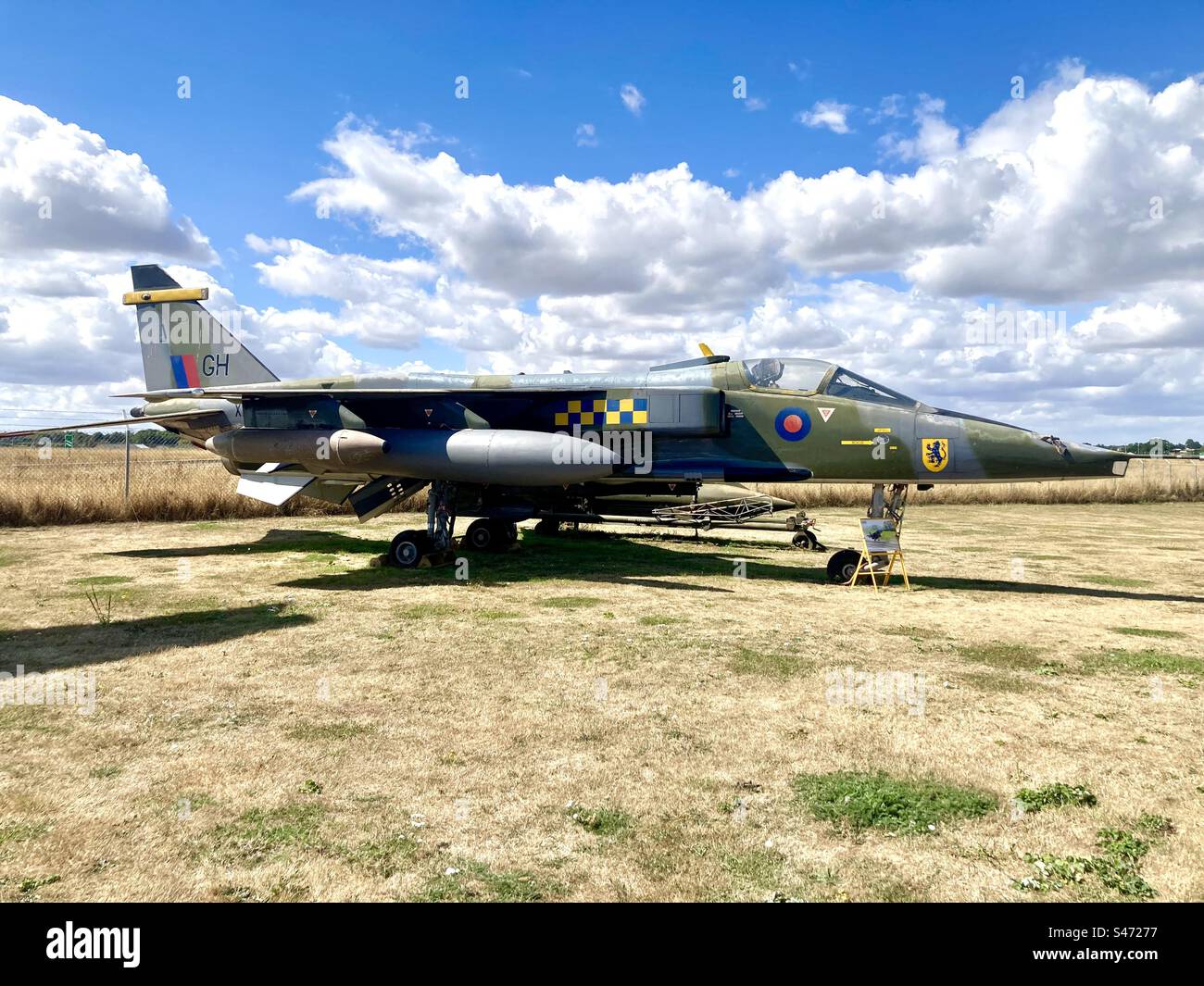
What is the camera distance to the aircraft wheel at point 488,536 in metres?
14.8

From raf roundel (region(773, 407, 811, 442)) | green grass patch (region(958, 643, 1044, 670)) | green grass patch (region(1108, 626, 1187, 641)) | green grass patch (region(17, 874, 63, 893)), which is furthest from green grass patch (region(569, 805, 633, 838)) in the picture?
raf roundel (region(773, 407, 811, 442))

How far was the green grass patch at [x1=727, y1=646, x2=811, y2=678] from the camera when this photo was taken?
6.42 meters

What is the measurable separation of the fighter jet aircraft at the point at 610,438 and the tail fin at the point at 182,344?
8.94 feet

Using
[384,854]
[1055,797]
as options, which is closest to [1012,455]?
[1055,797]

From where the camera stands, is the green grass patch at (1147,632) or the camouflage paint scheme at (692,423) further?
the camouflage paint scheme at (692,423)

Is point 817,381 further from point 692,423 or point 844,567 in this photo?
point 844,567

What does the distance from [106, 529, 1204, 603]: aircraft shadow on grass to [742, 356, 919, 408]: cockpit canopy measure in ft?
9.83

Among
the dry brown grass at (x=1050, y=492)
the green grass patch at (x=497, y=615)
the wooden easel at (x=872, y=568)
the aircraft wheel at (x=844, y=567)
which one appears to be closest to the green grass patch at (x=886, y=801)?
the green grass patch at (x=497, y=615)

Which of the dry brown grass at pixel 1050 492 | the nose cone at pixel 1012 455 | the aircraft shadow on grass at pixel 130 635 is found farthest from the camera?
the dry brown grass at pixel 1050 492

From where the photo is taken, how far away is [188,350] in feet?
52.3

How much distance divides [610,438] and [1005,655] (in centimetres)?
704

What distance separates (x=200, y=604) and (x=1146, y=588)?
13.9m

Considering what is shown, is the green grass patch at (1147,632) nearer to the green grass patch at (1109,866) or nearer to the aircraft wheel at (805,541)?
the green grass patch at (1109,866)

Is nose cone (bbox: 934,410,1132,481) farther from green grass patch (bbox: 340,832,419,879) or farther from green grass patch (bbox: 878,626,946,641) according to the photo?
green grass patch (bbox: 340,832,419,879)
